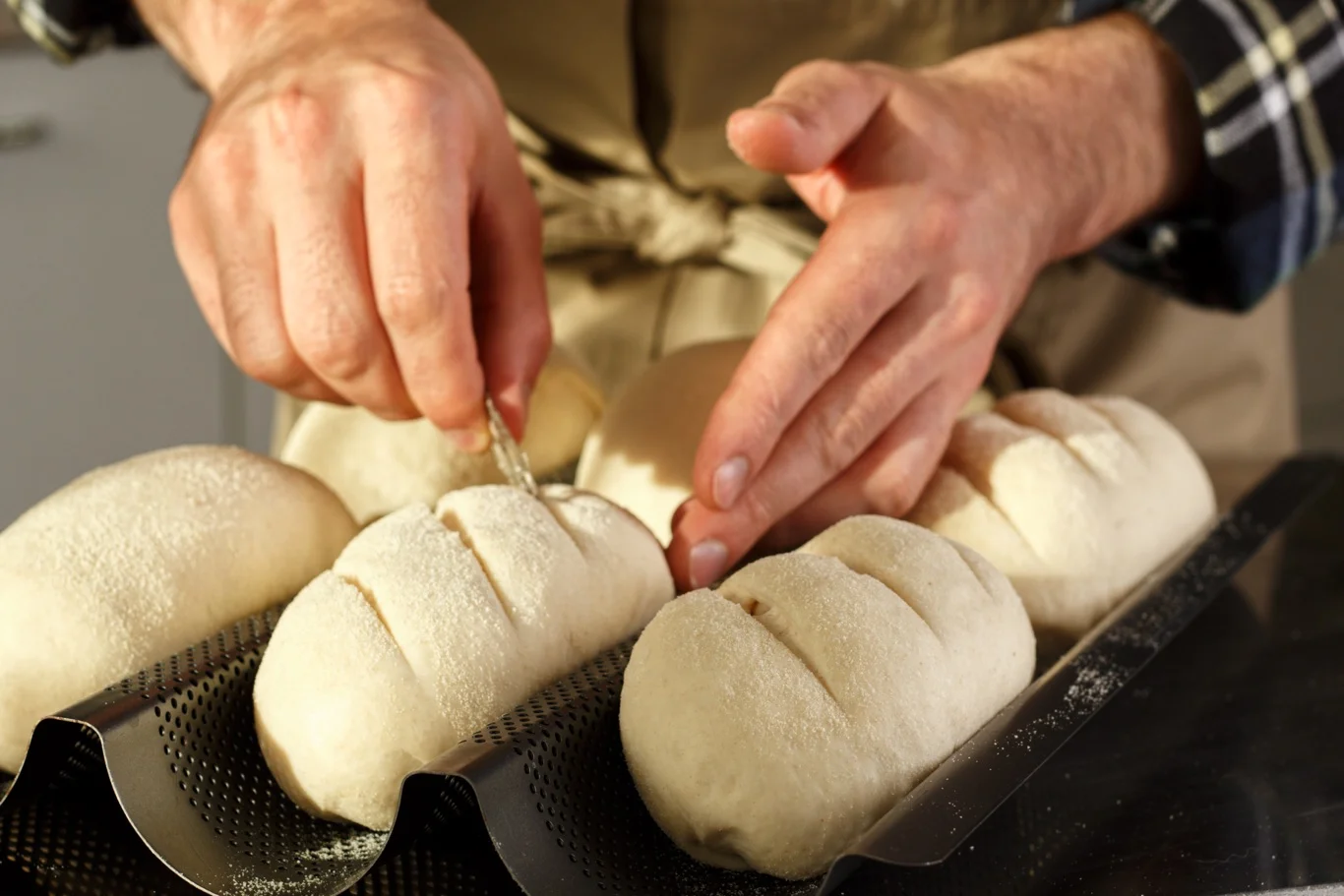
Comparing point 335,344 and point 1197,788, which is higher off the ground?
point 335,344

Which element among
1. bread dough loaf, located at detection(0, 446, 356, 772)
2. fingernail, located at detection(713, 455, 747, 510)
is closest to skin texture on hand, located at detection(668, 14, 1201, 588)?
fingernail, located at detection(713, 455, 747, 510)

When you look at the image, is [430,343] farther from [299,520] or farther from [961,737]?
[961,737]

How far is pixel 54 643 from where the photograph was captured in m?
0.91

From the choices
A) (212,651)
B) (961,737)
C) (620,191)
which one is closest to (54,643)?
(212,651)

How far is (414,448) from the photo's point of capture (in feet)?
4.52

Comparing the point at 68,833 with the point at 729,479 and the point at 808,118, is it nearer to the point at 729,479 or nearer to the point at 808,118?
the point at 729,479

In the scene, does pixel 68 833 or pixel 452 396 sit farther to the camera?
pixel 452 396

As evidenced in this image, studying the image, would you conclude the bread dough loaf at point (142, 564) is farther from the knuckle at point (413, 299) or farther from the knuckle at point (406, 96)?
the knuckle at point (406, 96)

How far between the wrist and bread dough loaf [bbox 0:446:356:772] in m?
0.42

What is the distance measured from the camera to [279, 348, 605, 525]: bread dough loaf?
4.50 ft

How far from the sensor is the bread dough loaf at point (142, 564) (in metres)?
0.91

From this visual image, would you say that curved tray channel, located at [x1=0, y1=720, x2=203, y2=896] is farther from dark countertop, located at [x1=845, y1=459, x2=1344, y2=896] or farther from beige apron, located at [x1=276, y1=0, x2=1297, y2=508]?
beige apron, located at [x1=276, y1=0, x2=1297, y2=508]

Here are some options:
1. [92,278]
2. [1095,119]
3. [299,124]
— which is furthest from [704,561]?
[92,278]

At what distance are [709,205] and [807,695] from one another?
105cm
